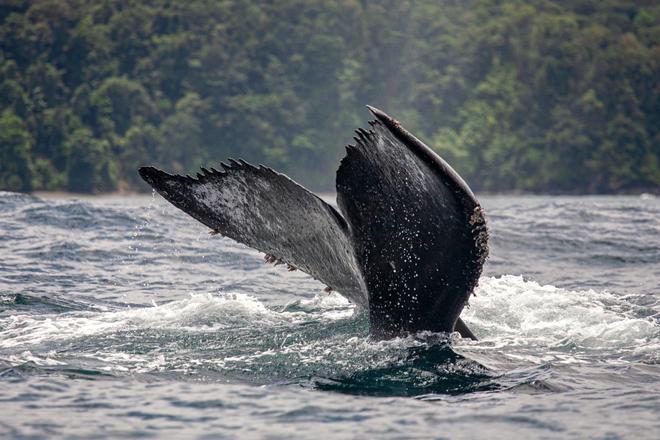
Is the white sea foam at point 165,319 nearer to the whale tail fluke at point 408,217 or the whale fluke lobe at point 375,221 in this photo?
the whale fluke lobe at point 375,221

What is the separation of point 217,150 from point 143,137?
207 inches

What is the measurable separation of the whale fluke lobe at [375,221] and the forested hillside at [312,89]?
4743cm

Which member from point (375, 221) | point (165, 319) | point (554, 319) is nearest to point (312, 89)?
point (554, 319)

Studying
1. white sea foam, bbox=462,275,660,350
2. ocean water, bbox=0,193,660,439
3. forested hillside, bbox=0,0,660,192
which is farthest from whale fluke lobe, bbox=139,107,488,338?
forested hillside, bbox=0,0,660,192

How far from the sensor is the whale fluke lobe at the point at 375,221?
4582 millimetres

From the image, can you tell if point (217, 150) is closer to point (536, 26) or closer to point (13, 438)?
point (536, 26)

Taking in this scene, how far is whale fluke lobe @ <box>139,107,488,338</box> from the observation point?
15.0ft

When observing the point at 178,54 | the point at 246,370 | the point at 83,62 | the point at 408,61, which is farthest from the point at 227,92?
the point at 246,370

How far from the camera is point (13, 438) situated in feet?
13.5

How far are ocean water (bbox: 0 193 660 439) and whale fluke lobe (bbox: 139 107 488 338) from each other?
443 mm

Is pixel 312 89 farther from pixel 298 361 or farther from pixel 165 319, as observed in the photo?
pixel 298 361

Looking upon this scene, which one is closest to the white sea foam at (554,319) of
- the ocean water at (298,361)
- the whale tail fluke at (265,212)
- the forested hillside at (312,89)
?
the ocean water at (298,361)

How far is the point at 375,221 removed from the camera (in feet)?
15.6

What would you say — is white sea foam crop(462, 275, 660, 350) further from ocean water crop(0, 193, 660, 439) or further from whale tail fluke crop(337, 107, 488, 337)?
whale tail fluke crop(337, 107, 488, 337)
